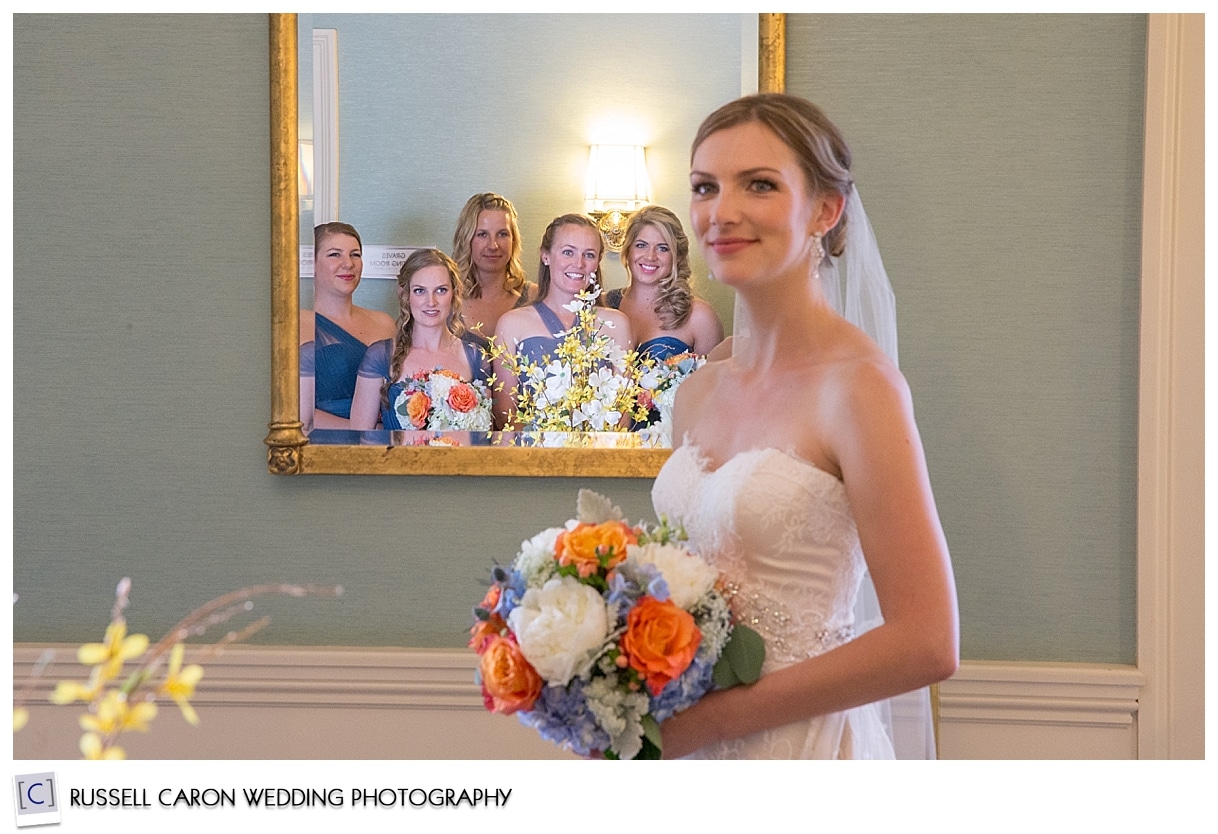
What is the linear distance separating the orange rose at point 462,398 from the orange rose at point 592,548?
1067 millimetres

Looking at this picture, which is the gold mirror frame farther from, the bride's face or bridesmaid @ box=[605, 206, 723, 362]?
the bride's face

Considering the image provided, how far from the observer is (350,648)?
2.67 metres

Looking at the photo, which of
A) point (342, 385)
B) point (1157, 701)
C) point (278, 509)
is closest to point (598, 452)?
point (342, 385)

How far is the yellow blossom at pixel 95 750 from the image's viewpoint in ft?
2.44

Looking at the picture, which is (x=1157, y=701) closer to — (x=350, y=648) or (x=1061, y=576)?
(x=1061, y=576)

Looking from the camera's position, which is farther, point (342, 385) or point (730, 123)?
point (342, 385)

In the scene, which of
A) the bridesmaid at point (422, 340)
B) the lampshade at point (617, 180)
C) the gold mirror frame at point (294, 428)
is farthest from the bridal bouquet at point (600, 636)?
the lampshade at point (617, 180)

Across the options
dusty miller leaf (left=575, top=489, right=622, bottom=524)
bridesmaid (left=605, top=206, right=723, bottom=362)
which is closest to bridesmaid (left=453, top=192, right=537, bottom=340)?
bridesmaid (left=605, top=206, right=723, bottom=362)

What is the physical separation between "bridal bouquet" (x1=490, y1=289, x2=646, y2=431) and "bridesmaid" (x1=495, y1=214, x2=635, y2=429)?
18mm

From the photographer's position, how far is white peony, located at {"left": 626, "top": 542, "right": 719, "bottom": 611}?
1.56 meters

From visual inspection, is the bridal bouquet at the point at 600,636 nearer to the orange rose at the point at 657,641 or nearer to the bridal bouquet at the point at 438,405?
the orange rose at the point at 657,641

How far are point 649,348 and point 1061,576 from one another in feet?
3.86
